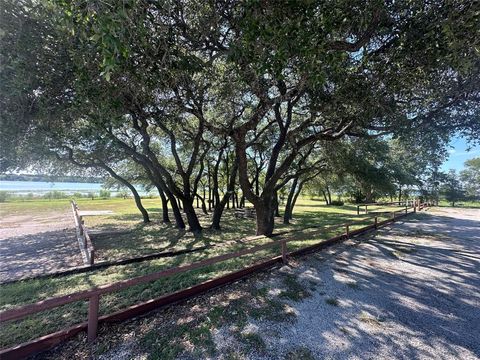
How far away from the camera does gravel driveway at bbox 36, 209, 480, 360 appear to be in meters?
2.28

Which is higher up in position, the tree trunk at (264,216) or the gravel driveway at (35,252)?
the tree trunk at (264,216)

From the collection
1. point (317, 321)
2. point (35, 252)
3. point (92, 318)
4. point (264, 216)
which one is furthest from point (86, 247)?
point (317, 321)

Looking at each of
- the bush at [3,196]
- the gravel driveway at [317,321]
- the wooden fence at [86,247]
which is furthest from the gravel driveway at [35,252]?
the bush at [3,196]

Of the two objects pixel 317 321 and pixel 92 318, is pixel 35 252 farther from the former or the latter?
pixel 317 321

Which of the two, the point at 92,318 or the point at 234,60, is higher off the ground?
the point at 234,60

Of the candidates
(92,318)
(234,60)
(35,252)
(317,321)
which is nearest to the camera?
(92,318)

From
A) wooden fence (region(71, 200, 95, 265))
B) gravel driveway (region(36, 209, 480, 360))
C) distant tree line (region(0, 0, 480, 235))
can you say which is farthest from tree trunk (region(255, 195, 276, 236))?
wooden fence (region(71, 200, 95, 265))

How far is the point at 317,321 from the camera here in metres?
2.80

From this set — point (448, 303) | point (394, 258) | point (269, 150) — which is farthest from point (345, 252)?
point (269, 150)

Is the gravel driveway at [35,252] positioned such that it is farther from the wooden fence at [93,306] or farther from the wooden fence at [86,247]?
the wooden fence at [93,306]

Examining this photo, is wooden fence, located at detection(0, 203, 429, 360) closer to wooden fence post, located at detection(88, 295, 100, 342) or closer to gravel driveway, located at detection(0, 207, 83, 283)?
wooden fence post, located at detection(88, 295, 100, 342)

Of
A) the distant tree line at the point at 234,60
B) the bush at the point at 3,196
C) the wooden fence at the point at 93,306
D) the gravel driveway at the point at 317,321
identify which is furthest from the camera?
the bush at the point at 3,196

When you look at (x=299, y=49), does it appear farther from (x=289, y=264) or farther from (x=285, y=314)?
(x=289, y=264)

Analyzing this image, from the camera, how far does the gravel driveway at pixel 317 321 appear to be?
2275 mm
